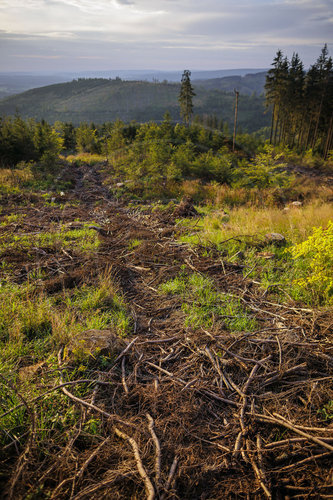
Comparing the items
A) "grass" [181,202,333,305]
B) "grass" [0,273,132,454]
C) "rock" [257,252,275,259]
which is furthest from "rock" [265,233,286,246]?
"grass" [0,273,132,454]

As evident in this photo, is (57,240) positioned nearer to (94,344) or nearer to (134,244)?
(134,244)

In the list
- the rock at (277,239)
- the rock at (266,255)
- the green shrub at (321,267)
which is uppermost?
the green shrub at (321,267)

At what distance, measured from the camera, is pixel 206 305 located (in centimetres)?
359

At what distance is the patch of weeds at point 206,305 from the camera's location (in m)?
3.21

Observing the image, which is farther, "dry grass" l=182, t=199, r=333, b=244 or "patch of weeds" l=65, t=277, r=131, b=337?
"dry grass" l=182, t=199, r=333, b=244

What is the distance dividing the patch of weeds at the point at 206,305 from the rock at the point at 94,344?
95 cm

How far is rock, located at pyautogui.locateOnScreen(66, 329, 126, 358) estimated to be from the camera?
2562 millimetres

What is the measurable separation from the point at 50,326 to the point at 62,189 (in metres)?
10.9

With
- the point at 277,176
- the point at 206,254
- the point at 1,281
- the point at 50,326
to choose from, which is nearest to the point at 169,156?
the point at 277,176

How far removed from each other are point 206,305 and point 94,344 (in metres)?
1.64

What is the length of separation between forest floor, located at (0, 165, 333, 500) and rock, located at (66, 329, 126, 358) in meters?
0.01

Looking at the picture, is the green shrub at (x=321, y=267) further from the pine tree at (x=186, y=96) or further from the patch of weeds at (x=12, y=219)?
the pine tree at (x=186, y=96)

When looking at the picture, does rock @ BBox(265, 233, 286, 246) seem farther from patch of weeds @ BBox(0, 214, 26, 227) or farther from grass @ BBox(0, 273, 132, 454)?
patch of weeds @ BBox(0, 214, 26, 227)

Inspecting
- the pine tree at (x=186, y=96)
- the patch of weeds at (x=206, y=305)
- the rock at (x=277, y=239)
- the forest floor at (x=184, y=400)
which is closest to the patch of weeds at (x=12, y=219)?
the forest floor at (x=184, y=400)
